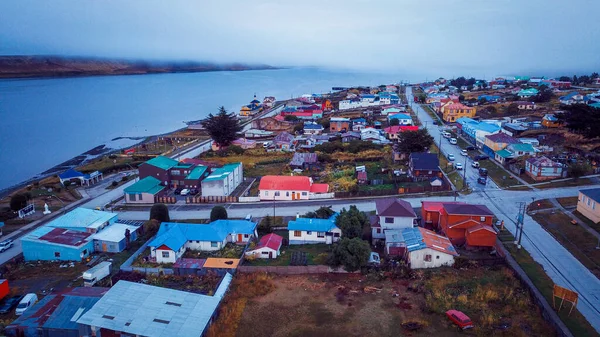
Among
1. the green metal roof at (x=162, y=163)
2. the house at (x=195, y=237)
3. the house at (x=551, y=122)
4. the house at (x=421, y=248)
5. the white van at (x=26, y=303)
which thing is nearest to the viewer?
the white van at (x=26, y=303)

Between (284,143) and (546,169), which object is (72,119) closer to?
(284,143)

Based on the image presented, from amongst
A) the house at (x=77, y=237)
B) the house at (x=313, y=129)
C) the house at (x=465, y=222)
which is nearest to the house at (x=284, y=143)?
the house at (x=313, y=129)

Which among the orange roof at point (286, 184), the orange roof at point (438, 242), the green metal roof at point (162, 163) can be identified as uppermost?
the green metal roof at point (162, 163)

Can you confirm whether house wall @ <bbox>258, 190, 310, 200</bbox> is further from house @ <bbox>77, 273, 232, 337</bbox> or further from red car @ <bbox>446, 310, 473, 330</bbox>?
red car @ <bbox>446, 310, 473, 330</bbox>

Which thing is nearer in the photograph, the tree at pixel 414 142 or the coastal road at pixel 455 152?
the coastal road at pixel 455 152

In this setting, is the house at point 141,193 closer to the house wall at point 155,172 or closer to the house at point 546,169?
the house wall at point 155,172

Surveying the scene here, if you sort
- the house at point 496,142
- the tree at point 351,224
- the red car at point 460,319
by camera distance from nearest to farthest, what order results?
the red car at point 460,319, the tree at point 351,224, the house at point 496,142

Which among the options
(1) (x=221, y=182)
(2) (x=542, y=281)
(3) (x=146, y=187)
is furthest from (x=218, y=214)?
(2) (x=542, y=281)
